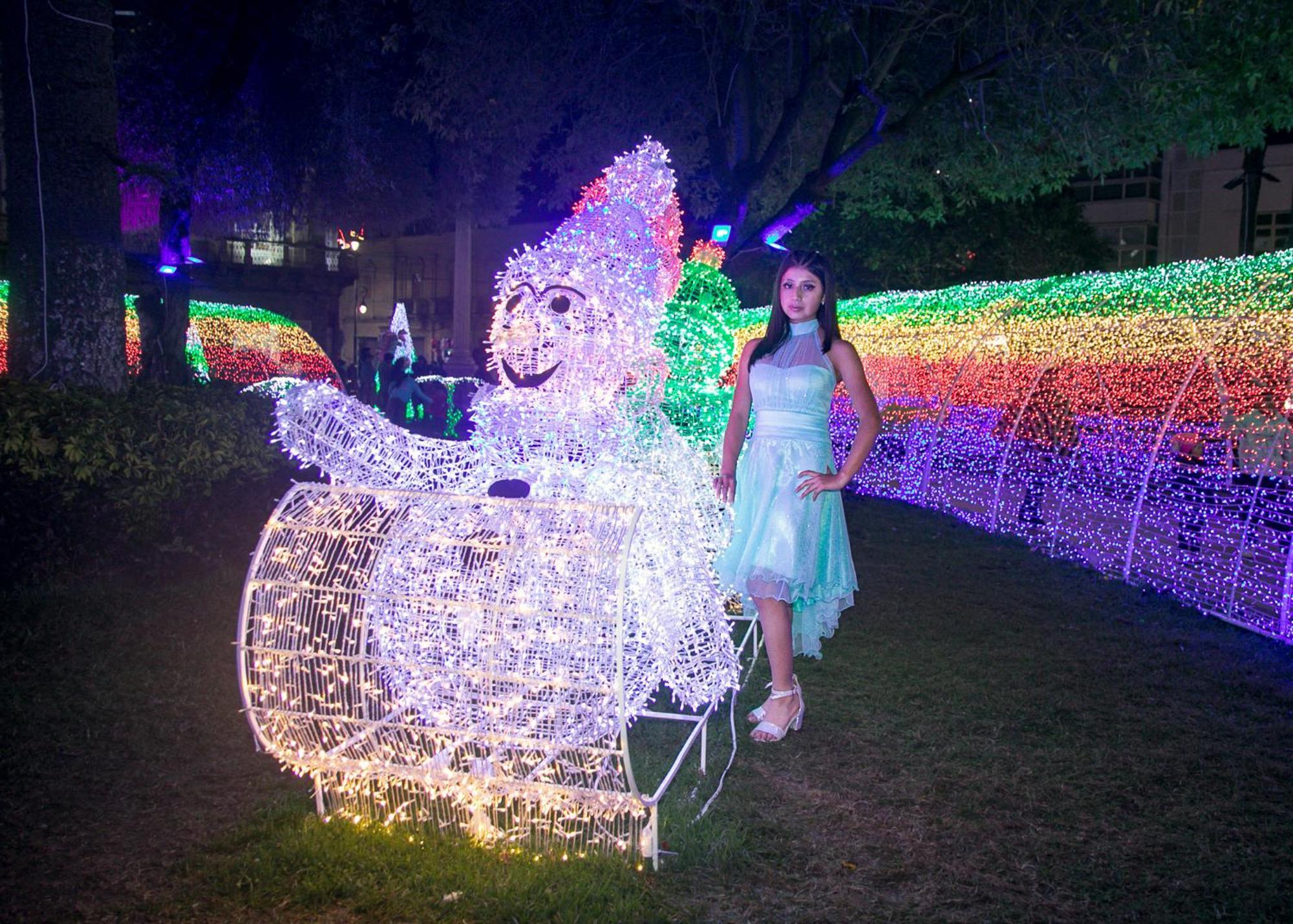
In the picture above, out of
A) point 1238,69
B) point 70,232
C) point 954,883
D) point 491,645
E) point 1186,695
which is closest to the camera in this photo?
point 491,645

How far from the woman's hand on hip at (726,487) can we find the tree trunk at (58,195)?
468 centimetres

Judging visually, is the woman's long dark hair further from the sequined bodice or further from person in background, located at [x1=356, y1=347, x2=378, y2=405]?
person in background, located at [x1=356, y1=347, x2=378, y2=405]

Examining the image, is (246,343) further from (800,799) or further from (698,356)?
(800,799)

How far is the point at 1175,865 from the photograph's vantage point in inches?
128

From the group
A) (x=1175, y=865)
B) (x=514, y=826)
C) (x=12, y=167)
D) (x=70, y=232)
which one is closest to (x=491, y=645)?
(x=514, y=826)

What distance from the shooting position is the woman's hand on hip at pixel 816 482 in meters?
3.82

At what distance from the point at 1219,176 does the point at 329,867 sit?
5231 centimetres

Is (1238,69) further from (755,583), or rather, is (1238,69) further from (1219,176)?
(1219,176)

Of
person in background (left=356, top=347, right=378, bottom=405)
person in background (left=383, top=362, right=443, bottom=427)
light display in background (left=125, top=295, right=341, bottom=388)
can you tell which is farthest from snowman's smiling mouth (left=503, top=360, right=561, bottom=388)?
person in background (left=356, top=347, right=378, bottom=405)

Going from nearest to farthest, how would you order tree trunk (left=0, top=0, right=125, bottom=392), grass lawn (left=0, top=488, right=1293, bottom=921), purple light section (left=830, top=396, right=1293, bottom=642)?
grass lawn (left=0, top=488, right=1293, bottom=921), purple light section (left=830, top=396, right=1293, bottom=642), tree trunk (left=0, top=0, right=125, bottom=392)

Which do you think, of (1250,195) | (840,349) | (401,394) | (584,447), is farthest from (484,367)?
(1250,195)

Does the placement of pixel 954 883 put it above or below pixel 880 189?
below

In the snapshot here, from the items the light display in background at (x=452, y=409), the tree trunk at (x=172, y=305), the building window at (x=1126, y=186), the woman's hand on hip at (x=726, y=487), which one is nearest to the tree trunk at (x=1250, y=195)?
the light display in background at (x=452, y=409)

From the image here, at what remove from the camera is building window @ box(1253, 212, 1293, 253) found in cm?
4244
